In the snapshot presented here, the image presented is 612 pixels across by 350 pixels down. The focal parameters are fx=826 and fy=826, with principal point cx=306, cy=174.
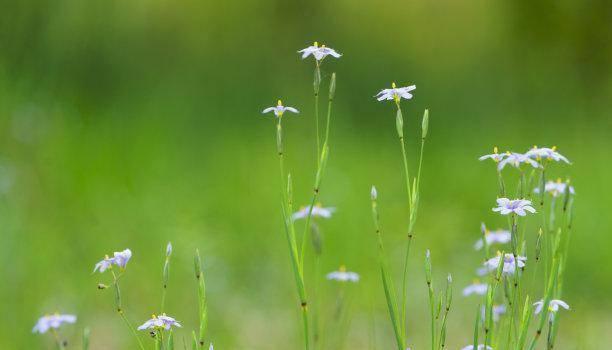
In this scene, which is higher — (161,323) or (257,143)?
(257,143)

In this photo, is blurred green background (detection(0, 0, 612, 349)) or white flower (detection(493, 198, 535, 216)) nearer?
white flower (detection(493, 198, 535, 216))

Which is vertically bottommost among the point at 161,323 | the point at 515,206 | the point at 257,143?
the point at 161,323

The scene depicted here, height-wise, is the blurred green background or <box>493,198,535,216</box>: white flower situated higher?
the blurred green background

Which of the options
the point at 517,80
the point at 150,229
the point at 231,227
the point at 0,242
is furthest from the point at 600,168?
the point at 0,242

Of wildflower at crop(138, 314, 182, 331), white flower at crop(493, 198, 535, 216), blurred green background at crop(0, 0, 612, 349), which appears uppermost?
blurred green background at crop(0, 0, 612, 349)

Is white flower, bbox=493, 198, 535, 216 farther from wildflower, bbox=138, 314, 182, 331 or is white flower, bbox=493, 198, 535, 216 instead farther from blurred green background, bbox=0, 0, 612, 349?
blurred green background, bbox=0, 0, 612, 349

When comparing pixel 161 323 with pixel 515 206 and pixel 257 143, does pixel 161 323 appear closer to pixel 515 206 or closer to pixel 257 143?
pixel 515 206

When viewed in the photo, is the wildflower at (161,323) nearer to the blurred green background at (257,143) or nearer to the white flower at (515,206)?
the white flower at (515,206)

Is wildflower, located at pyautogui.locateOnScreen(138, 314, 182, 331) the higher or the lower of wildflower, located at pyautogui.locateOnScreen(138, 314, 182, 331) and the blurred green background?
the lower

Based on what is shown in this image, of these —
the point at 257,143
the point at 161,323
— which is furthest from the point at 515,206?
the point at 257,143

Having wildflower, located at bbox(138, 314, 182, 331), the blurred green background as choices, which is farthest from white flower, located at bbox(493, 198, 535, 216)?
the blurred green background

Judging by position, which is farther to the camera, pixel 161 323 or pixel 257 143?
pixel 257 143
